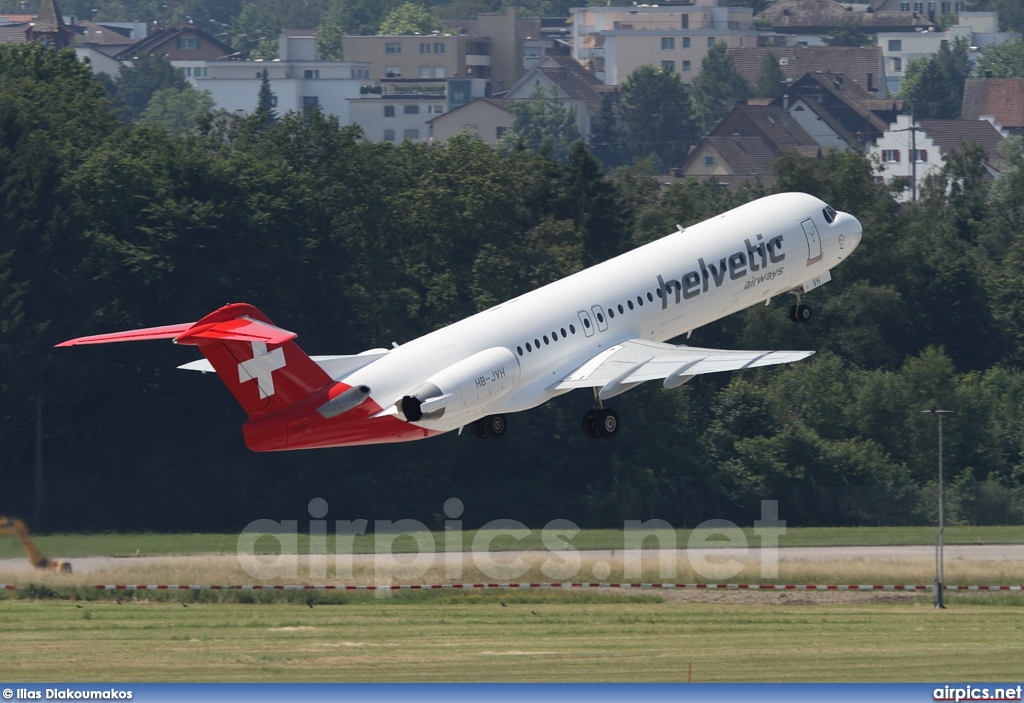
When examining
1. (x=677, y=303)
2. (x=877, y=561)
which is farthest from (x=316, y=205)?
(x=677, y=303)

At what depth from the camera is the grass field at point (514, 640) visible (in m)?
56.5

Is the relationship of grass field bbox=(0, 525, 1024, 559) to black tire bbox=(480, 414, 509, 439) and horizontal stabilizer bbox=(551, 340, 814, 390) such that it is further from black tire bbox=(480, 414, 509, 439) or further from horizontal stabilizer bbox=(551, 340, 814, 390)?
horizontal stabilizer bbox=(551, 340, 814, 390)

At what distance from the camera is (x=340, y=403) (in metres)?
54.5

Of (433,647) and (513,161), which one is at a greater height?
(513,161)

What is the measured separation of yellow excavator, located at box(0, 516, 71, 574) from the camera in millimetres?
74875

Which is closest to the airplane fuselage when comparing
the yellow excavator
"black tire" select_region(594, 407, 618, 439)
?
"black tire" select_region(594, 407, 618, 439)

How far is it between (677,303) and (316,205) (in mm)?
49821

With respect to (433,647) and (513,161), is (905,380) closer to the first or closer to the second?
(513,161)

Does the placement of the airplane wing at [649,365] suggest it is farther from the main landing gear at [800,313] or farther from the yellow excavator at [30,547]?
the yellow excavator at [30,547]

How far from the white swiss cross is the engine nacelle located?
336 cm

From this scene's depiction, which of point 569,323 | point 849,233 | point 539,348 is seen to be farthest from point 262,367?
point 849,233

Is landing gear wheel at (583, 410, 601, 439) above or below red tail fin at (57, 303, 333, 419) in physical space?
below

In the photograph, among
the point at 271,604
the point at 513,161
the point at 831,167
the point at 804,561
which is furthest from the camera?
the point at 831,167

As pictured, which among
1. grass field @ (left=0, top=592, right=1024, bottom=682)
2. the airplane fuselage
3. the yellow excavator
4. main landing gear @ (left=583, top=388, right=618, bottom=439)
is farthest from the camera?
the yellow excavator
